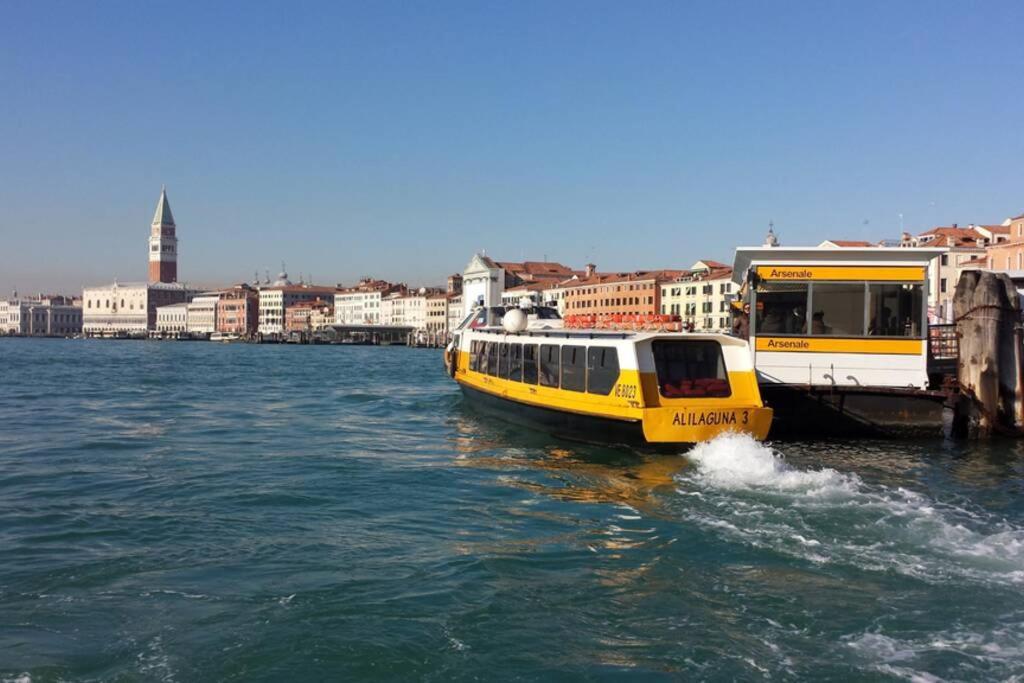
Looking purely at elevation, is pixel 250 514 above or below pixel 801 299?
below

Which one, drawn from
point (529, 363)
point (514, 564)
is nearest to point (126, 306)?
point (529, 363)

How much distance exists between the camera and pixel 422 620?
659 cm

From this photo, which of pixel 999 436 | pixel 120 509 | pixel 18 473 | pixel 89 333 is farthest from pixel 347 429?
pixel 89 333

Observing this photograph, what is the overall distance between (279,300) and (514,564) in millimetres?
163248

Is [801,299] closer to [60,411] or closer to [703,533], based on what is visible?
[703,533]

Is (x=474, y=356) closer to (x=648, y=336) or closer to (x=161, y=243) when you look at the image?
(x=648, y=336)

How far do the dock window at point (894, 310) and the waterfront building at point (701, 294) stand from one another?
63.3 m

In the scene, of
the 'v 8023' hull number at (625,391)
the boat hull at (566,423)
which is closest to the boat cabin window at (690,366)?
the 'v 8023' hull number at (625,391)

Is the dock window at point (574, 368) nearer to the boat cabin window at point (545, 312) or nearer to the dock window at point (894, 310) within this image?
the dock window at point (894, 310)

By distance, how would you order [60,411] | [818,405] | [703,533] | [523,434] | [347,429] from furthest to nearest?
[60,411] → [347,429] → [523,434] → [818,405] → [703,533]

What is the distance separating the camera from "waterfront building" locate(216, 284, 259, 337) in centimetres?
16900

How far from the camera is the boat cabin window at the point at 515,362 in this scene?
19.3 meters

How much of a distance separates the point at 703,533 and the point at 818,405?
827 centimetres

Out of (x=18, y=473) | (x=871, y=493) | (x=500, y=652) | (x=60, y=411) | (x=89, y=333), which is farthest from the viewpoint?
(x=89, y=333)
